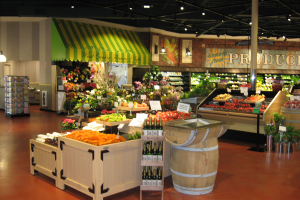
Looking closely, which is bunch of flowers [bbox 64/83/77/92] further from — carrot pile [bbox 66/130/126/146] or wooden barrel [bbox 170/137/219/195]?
wooden barrel [bbox 170/137/219/195]

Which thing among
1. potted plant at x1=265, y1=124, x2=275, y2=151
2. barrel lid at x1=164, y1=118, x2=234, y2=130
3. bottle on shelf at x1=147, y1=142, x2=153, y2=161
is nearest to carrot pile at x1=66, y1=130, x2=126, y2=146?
bottle on shelf at x1=147, y1=142, x2=153, y2=161

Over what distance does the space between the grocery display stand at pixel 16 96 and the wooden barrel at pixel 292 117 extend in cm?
965

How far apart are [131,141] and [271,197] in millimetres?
1987

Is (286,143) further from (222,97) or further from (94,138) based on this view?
(94,138)

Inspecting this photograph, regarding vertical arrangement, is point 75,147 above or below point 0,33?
below

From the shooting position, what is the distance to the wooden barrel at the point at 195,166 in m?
3.56

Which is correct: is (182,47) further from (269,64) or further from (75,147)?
(75,147)

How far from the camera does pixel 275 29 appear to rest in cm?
1719

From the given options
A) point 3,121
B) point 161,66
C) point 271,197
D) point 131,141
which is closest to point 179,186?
point 131,141

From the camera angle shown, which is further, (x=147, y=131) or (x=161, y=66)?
(x=161, y=66)

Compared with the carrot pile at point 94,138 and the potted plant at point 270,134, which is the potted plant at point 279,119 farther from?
the carrot pile at point 94,138

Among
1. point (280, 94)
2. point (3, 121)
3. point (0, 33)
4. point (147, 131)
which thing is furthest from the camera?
point (0, 33)

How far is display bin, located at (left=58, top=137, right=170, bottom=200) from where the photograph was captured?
3.39 metres

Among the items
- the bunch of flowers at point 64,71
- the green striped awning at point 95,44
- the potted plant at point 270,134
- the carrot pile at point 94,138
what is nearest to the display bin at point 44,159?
the carrot pile at point 94,138
